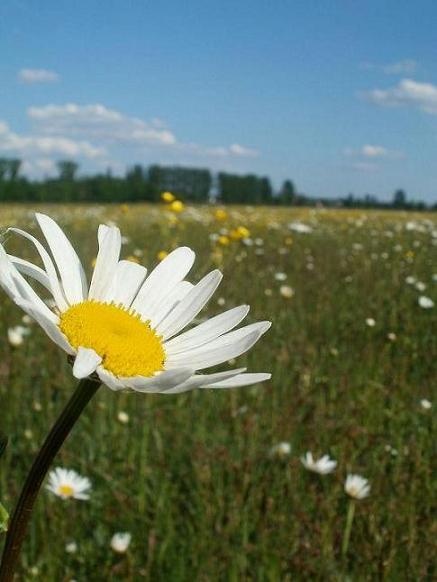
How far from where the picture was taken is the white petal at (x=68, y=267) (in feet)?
2.20

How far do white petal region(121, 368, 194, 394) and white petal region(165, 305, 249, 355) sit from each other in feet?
0.43

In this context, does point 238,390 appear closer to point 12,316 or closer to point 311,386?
point 311,386

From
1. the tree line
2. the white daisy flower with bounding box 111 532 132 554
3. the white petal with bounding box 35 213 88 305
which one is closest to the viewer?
the white petal with bounding box 35 213 88 305

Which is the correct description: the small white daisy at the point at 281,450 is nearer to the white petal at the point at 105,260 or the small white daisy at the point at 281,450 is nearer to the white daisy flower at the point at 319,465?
the white daisy flower at the point at 319,465

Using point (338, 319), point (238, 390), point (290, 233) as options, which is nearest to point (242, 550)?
point (238, 390)

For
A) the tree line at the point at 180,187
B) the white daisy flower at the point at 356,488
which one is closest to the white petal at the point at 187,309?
A: the white daisy flower at the point at 356,488

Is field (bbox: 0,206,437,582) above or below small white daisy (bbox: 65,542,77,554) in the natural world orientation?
above

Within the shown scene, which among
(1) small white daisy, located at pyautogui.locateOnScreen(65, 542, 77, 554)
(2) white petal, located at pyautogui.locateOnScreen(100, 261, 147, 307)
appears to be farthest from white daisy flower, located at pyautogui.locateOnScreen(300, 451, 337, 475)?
(2) white petal, located at pyautogui.locateOnScreen(100, 261, 147, 307)

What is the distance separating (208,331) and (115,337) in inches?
3.4

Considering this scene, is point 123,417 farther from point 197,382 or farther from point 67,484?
point 197,382

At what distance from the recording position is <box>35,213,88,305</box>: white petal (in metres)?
0.67

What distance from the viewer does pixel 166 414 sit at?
8.48 ft

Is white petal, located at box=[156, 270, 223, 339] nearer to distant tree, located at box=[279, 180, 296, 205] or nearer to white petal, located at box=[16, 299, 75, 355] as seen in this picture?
white petal, located at box=[16, 299, 75, 355]

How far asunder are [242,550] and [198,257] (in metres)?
4.80
